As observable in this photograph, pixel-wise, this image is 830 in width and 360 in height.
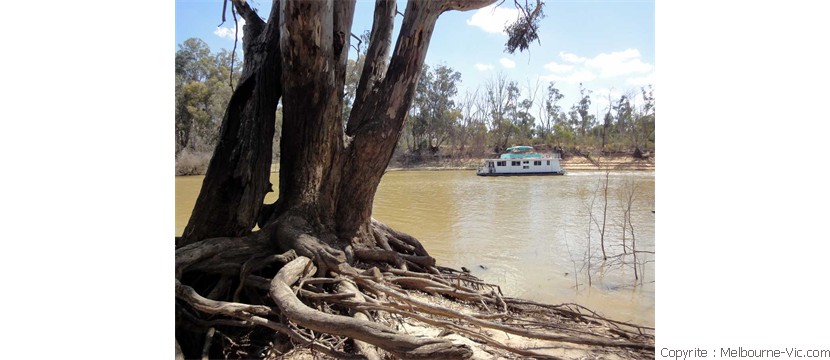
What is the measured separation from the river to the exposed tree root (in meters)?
1.11

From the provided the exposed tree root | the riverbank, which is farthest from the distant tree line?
the exposed tree root

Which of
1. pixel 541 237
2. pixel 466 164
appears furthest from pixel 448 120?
pixel 541 237

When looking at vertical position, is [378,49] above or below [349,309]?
above

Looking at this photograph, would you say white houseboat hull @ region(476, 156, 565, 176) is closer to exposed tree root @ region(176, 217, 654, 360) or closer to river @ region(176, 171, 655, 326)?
river @ region(176, 171, 655, 326)

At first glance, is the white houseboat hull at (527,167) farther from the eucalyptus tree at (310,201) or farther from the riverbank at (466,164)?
the eucalyptus tree at (310,201)

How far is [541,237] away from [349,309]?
4.25 meters

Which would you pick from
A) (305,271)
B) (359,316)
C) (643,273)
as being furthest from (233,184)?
(643,273)

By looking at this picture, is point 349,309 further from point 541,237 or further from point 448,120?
point 448,120

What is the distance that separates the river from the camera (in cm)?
351

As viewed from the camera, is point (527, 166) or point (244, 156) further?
point (527, 166)

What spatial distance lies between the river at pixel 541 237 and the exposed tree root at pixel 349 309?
111 centimetres

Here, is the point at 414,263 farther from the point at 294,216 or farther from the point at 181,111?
the point at 181,111

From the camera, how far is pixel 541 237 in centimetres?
568

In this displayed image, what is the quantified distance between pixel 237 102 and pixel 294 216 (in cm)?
70
